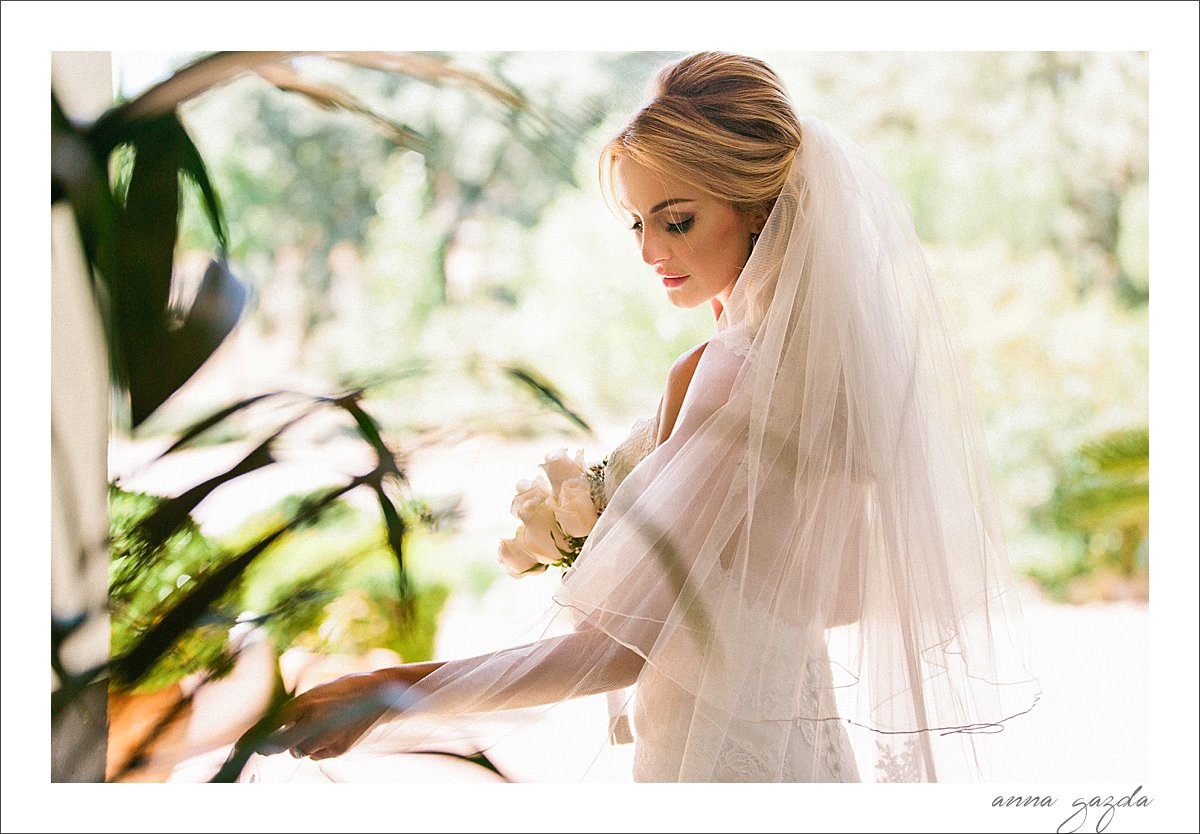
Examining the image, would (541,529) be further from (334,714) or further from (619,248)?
(619,248)

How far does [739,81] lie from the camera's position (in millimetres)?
1251

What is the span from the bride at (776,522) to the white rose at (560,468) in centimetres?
7

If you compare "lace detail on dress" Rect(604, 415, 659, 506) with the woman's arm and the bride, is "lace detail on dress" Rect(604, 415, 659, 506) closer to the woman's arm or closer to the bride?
the bride

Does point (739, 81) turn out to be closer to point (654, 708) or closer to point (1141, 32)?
point (654, 708)

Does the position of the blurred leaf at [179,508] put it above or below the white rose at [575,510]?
above

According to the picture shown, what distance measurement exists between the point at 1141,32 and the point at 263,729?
1.85m

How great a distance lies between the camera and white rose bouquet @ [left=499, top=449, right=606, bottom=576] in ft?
4.35

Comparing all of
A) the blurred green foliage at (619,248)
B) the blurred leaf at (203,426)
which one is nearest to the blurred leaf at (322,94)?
the blurred leaf at (203,426)

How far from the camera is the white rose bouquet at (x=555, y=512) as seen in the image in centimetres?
133

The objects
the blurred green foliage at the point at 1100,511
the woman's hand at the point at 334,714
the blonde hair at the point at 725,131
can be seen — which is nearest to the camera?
the woman's hand at the point at 334,714

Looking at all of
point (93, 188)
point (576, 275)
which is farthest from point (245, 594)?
point (576, 275)

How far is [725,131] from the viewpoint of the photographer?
49.1 inches

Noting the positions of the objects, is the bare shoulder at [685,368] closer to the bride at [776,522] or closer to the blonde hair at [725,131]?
the bride at [776,522]

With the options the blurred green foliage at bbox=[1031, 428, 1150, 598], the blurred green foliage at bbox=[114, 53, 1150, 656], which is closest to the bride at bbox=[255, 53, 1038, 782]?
→ the blurred green foliage at bbox=[114, 53, 1150, 656]
